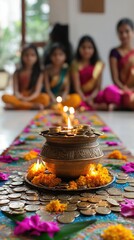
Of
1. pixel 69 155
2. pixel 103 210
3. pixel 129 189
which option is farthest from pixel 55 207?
pixel 129 189

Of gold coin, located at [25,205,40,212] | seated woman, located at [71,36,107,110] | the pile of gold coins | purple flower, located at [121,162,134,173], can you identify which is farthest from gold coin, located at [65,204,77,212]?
seated woman, located at [71,36,107,110]

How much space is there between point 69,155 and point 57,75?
3.76m

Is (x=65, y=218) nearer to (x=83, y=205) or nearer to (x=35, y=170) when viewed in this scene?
(x=83, y=205)

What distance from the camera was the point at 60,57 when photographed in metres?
5.23

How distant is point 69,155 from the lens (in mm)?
1646

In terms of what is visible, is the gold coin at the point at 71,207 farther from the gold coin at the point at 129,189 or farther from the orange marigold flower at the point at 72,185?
the gold coin at the point at 129,189

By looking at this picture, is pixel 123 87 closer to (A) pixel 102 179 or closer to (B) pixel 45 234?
(A) pixel 102 179

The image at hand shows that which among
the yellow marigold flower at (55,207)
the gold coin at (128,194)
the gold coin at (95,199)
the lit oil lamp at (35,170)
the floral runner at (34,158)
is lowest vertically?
the floral runner at (34,158)

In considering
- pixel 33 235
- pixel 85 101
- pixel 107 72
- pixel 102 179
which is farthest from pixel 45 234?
pixel 107 72

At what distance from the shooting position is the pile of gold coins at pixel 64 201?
141cm

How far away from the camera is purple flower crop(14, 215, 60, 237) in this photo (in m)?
1.23

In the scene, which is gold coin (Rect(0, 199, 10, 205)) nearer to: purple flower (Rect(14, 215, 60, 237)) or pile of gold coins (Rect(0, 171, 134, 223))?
pile of gold coins (Rect(0, 171, 134, 223))

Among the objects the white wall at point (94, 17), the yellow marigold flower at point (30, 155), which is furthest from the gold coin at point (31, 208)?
the white wall at point (94, 17)

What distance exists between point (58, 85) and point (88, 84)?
39 cm
